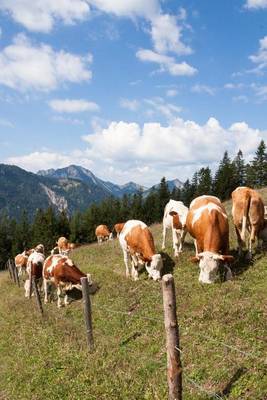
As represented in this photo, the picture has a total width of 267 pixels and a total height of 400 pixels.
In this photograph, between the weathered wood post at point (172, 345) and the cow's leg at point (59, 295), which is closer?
the weathered wood post at point (172, 345)

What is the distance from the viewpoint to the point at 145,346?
1180cm

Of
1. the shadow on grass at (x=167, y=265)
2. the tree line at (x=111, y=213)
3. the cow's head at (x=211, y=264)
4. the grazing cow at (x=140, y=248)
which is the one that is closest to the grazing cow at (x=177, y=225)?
the shadow on grass at (x=167, y=265)

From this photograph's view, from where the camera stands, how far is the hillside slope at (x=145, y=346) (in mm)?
9125

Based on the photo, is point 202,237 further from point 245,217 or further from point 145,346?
point 145,346

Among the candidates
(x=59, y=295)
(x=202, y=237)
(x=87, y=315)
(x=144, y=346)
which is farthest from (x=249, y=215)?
(x=59, y=295)

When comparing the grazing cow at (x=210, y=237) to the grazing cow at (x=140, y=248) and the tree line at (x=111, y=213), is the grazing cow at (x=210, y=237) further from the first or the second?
the tree line at (x=111, y=213)

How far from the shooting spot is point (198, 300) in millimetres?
13891

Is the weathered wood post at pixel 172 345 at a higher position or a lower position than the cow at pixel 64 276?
higher

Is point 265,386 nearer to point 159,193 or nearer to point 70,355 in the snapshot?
point 70,355

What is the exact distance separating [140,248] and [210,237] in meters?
4.81

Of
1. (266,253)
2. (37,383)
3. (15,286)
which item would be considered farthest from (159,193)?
(37,383)

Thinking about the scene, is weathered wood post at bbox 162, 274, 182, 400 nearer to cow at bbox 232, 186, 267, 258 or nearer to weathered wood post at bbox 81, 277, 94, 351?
weathered wood post at bbox 81, 277, 94, 351

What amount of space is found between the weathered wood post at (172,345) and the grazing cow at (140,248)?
10822 millimetres

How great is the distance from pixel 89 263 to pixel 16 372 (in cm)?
1798
